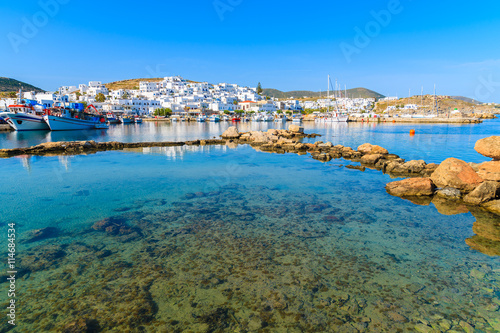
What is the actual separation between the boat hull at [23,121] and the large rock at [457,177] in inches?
2645

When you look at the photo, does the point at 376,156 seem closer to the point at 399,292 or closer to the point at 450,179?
the point at 450,179

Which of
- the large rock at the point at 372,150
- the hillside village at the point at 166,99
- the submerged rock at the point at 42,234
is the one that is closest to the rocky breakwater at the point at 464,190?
the large rock at the point at 372,150

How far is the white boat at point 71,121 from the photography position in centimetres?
5592

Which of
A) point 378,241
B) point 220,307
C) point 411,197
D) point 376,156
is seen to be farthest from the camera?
point 376,156

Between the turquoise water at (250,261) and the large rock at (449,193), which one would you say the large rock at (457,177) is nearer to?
the large rock at (449,193)

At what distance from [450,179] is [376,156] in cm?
806

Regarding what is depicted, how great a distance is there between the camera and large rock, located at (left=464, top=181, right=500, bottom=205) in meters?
10.8

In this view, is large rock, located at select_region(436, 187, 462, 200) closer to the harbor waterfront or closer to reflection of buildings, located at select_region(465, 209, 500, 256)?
the harbor waterfront

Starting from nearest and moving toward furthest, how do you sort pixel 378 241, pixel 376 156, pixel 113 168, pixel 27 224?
1. pixel 378 241
2. pixel 27 224
3. pixel 113 168
4. pixel 376 156

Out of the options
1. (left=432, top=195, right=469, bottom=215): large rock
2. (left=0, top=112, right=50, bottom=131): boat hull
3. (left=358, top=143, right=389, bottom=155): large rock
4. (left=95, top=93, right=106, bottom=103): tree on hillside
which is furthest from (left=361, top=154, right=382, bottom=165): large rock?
(left=95, top=93, right=106, bottom=103): tree on hillside

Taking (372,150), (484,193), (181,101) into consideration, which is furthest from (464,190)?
(181,101)

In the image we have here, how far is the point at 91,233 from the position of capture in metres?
8.19

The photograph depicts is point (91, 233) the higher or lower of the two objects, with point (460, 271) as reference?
higher

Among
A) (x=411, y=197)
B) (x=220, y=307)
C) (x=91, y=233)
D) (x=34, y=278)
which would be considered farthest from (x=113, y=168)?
(x=411, y=197)
